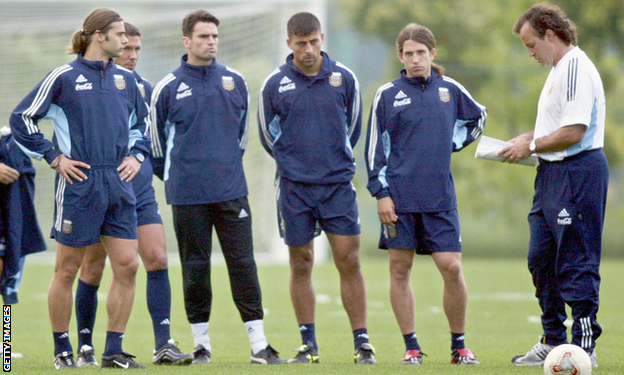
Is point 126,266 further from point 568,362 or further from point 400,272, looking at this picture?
point 568,362

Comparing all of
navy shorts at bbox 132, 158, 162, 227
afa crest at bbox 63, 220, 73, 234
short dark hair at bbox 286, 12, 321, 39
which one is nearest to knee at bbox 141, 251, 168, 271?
navy shorts at bbox 132, 158, 162, 227

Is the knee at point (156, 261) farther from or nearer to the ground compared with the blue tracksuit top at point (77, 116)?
nearer to the ground

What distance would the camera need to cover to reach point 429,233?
6.06 metres

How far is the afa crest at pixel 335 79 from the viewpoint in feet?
20.6

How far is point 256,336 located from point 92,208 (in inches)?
58.4

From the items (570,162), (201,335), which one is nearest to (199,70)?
(201,335)

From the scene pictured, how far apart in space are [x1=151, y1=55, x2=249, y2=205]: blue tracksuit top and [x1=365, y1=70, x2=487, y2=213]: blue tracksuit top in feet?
3.18

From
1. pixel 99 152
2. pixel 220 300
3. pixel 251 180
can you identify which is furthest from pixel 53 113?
pixel 251 180

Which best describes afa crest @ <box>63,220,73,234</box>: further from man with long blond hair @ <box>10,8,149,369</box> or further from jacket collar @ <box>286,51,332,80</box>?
jacket collar @ <box>286,51,332,80</box>

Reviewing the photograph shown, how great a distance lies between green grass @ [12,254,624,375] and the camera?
5.72 metres

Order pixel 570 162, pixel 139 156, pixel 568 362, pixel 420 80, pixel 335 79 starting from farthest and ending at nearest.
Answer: pixel 335 79 < pixel 420 80 < pixel 139 156 < pixel 570 162 < pixel 568 362

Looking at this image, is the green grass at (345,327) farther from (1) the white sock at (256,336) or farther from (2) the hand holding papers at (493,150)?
(2) the hand holding papers at (493,150)

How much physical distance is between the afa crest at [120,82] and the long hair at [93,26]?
0.87 feet

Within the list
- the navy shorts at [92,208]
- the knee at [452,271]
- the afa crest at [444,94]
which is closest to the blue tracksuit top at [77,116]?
the navy shorts at [92,208]
